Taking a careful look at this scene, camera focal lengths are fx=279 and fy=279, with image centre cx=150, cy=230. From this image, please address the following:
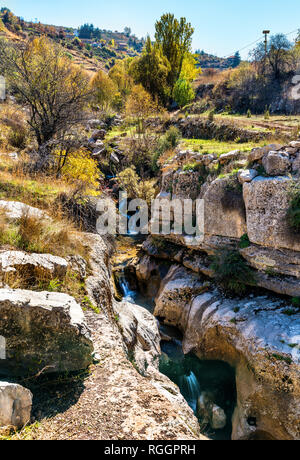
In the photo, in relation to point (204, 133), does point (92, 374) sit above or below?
below

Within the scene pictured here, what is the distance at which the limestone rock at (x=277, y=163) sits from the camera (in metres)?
7.00

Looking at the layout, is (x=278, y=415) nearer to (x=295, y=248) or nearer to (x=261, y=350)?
(x=261, y=350)

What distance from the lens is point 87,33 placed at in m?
110

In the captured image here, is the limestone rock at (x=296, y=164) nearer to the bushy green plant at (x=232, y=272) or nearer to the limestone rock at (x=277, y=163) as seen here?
the limestone rock at (x=277, y=163)

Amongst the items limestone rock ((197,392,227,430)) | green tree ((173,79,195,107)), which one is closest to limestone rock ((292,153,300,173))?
limestone rock ((197,392,227,430))

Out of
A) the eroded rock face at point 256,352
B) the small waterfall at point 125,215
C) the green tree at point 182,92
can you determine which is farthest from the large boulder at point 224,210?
the green tree at point 182,92

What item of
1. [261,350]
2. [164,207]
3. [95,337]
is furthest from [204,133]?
[95,337]

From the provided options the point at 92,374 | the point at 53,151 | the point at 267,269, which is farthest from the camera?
the point at 53,151

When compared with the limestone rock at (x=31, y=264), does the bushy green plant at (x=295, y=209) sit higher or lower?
higher

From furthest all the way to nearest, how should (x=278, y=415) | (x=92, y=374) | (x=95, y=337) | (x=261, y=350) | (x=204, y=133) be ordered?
(x=204, y=133) → (x=261, y=350) → (x=278, y=415) → (x=95, y=337) → (x=92, y=374)

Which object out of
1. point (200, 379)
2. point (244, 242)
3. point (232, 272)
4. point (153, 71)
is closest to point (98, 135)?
point (153, 71)

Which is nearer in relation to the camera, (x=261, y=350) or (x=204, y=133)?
(x=261, y=350)

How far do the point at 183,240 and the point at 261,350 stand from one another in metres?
4.42

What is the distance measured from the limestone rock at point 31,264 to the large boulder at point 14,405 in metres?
1.56
